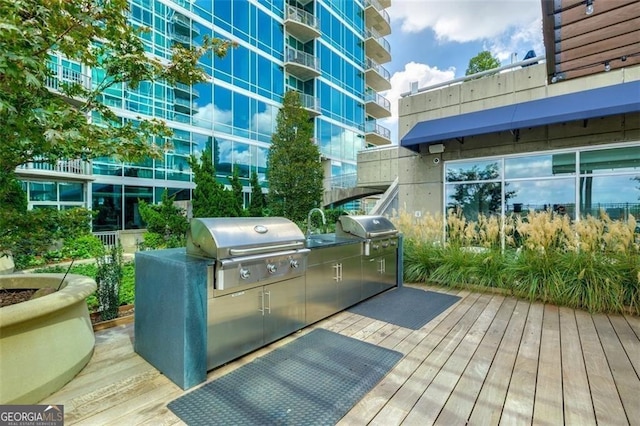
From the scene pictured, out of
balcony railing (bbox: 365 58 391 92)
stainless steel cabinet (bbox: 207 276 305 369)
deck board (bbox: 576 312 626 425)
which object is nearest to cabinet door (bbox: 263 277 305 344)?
stainless steel cabinet (bbox: 207 276 305 369)

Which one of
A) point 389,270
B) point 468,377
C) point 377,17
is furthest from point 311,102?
point 468,377

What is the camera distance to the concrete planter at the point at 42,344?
179 cm

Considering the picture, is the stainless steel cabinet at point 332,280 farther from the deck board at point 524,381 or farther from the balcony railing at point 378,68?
the balcony railing at point 378,68

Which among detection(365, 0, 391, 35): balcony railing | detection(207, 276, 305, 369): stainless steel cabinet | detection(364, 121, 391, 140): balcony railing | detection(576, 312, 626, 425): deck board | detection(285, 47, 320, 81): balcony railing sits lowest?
detection(576, 312, 626, 425): deck board

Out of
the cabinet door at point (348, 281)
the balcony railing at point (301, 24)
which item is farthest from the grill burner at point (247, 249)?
the balcony railing at point (301, 24)

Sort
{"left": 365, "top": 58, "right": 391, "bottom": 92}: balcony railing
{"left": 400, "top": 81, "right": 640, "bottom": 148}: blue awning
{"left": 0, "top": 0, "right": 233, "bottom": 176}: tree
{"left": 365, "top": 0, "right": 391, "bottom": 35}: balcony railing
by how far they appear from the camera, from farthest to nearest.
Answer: {"left": 365, "top": 58, "right": 391, "bottom": 92}: balcony railing, {"left": 365, "top": 0, "right": 391, "bottom": 35}: balcony railing, {"left": 400, "top": 81, "right": 640, "bottom": 148}: blue awning, {"left": 0, "top": 0, "right": 233, "bottom": 176}: tree

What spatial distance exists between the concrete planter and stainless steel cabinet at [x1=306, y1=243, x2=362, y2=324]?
6.35 ft

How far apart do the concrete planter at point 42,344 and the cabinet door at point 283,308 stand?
4.68ft

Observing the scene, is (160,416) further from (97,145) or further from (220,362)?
(97,145)

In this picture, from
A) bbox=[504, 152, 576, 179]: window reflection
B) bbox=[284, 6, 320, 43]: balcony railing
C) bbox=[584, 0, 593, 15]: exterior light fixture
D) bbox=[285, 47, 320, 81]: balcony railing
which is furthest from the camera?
bbox=[285, 47, 320, 81]: balcony railing

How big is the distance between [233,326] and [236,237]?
738mm

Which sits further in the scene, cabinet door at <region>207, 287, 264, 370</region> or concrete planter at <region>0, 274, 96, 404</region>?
cabinet door at <region>207, 287, 264, 370</region>

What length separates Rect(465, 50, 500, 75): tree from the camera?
1409 cm

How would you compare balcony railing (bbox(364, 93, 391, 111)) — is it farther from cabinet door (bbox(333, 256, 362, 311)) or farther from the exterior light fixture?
the exterior light fixture
